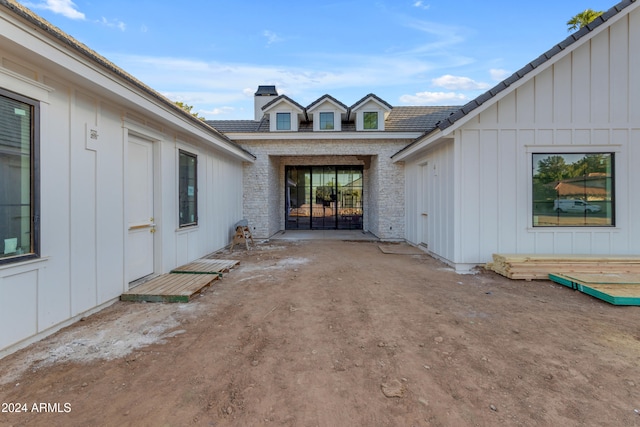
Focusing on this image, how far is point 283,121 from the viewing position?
1164cm

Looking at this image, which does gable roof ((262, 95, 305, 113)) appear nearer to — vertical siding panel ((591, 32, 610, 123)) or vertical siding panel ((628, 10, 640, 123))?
vertical siding panel ((591, 32, 610, 123))

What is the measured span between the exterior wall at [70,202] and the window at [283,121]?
6.59 m

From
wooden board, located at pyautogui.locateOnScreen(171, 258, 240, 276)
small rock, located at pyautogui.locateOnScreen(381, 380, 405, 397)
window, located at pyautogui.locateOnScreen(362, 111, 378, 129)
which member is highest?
window, located at pyautogui.locateOnScreen(362, 111, 378, 129)

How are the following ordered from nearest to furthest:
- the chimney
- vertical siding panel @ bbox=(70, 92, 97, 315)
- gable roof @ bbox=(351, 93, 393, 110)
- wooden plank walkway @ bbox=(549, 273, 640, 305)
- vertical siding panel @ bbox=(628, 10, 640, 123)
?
vertical siding panel @ bbox=(70, 92, 97, 315)
wooden plank walkway @ bbox=(549, 273, 640, 305)
vertical siding panel @ bbox=(628, 10, 640, 123)
gable roof @ bbox=(351, 93, 393, 110)
the chimney

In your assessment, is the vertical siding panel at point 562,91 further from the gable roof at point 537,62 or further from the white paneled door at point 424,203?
the white paneled door at point 424,203

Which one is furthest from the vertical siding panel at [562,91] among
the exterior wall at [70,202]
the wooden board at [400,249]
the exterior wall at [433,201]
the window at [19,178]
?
the window at [19,178]

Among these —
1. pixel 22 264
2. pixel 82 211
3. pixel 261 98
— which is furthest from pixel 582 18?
pixel 22 264

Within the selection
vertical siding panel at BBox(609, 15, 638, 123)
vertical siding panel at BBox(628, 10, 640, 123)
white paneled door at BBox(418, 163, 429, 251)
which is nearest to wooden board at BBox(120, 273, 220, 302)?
white paneled door at BBox(418, 163, 429, 251)

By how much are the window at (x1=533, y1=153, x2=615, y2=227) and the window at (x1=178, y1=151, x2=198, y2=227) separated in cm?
780

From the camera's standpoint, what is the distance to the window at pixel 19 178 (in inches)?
111

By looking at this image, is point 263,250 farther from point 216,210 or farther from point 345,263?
point 345,263

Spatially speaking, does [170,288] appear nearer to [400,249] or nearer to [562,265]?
[400,249]

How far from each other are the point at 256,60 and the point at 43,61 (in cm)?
1736

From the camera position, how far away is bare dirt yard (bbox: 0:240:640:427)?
2023 millimetres
